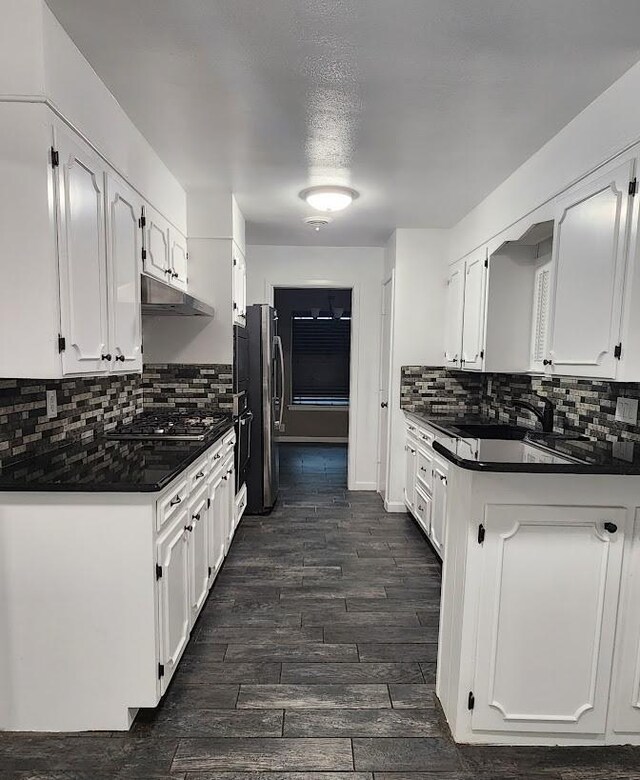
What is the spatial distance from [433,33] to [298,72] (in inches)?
20.7

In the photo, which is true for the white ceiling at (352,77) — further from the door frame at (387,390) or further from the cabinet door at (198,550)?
the cabinet door at (198,550)

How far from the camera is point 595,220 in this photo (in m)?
1.98

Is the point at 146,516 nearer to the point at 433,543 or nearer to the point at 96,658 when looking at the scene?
the point at 96,658

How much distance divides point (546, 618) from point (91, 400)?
2.31m

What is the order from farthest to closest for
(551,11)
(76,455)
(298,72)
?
(76,455) < (298,72) < (551,11)

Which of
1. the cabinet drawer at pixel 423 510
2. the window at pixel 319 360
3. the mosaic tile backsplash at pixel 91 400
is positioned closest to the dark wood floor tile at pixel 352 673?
the cabinet drawer at pixel 423 510

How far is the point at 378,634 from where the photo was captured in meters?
2.37

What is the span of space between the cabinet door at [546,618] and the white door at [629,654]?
36 mm

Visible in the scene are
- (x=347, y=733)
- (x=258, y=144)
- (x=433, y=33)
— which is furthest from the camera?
(x=258, y=144)

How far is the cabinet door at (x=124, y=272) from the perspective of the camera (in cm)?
204

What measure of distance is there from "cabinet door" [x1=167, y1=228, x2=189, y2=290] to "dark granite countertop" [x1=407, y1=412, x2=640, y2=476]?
6.70 ft

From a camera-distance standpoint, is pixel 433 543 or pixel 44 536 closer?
pixel 44 536

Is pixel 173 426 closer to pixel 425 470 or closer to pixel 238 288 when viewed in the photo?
pixel 238 288

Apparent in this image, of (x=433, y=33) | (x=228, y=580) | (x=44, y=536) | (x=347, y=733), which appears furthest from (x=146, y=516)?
(x=433, y=33)
